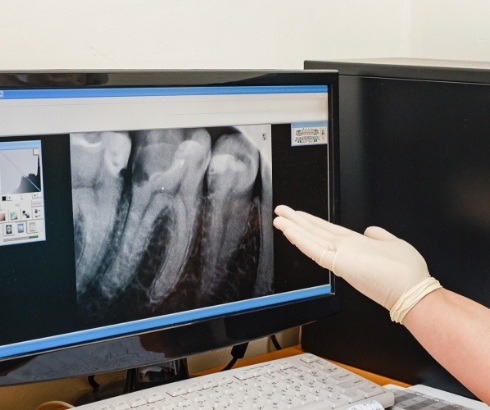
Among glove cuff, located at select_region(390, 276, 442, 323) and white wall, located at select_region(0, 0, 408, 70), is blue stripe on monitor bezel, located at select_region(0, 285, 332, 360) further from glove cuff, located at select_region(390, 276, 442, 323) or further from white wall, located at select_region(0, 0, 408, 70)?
white wall, located at select_region(0, 0, 408, 70)

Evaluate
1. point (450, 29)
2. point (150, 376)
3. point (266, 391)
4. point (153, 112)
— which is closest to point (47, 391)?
point (150, 376)

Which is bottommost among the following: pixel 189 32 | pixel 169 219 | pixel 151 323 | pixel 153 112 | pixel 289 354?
pixel 289 354

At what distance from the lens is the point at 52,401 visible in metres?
0.95

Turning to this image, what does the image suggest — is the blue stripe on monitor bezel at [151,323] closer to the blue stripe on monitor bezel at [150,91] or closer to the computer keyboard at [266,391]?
the computer keyboard at [266,391]

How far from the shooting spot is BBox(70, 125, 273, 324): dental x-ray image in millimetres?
819

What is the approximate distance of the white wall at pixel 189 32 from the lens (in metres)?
0.95

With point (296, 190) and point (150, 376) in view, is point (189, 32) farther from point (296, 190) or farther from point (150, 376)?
point (150, 376)

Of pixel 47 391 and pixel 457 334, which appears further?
pixel 47 391

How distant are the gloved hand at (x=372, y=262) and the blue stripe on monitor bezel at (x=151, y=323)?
0.13 m

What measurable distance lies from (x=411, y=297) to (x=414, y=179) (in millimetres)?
269

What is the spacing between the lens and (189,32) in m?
1.10

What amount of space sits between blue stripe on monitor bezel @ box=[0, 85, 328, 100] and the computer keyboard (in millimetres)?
327

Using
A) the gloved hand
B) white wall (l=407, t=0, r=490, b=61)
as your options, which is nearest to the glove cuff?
the gloved hand

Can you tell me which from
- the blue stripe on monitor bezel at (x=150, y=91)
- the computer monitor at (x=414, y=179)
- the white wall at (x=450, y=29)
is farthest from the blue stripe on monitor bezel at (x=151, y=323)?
the white wall at (x=450, y=29)
